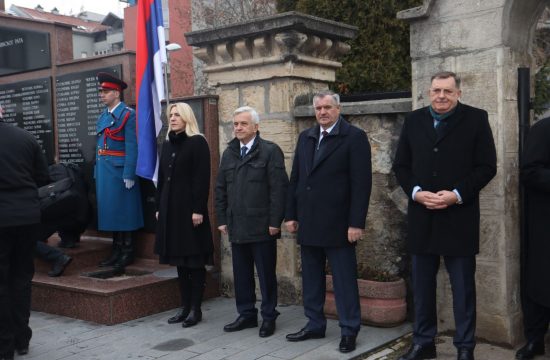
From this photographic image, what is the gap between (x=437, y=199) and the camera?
3.89m

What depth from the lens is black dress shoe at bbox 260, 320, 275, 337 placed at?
4805 millimetres

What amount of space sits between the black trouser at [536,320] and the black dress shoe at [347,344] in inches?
45.2

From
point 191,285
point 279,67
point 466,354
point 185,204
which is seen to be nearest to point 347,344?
point 466,354

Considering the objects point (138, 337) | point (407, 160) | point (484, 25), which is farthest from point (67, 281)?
point (484, 25)

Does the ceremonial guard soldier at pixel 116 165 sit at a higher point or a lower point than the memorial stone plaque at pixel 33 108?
lower

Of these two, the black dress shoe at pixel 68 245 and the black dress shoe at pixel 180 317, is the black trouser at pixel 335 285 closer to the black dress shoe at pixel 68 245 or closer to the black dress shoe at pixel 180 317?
the black dress shoe at pixel 180 317

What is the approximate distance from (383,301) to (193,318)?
1539 mm

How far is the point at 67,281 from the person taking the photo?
5.75 m

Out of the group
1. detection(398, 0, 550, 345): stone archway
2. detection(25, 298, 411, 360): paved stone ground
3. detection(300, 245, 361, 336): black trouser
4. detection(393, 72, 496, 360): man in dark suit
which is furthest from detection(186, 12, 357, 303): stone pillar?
detection(393, 72, 496, 360): man in dark suit

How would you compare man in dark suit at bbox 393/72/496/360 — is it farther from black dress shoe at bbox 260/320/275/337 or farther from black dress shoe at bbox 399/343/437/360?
black dress shoe at bbox 260/320/275/337

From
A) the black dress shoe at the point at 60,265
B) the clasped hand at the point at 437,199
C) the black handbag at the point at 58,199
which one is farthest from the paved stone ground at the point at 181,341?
the clasped hand at the point at 437,199

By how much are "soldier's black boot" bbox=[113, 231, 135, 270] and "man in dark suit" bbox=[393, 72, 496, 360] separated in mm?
3350

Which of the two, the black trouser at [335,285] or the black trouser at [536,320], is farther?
the black trouser at [335,285]

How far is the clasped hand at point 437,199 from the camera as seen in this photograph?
3858 millimetres
